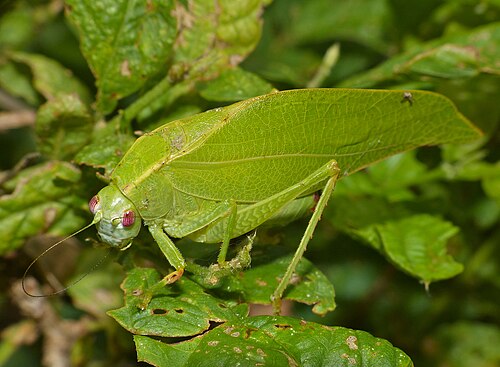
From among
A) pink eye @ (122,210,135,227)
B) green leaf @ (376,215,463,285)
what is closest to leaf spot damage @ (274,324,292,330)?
pink eye @ (122,210,135,227)

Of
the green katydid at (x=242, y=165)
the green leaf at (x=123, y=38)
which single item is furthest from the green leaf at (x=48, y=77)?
the green katydid at (x=242, y=165)

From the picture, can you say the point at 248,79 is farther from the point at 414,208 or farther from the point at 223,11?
the point at 414,208

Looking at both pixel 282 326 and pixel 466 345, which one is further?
pixel 466 345

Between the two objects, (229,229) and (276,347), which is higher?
(229,229)

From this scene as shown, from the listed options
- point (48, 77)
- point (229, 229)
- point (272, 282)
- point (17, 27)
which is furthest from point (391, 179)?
point (17, 27)

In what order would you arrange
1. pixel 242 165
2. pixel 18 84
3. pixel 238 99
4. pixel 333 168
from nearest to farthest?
pixel 242 165 < pixel 333 168 < pixel 238 99 < pixel 18 84

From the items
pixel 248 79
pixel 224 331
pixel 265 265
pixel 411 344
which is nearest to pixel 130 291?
pixel 224 331

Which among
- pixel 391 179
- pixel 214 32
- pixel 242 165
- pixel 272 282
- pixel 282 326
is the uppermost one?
pixel 214 32

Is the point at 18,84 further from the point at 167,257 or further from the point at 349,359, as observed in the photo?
the point at 349,359
